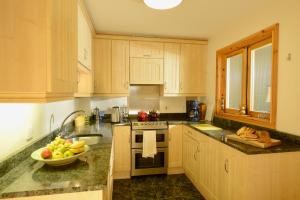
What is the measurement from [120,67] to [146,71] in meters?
0.44

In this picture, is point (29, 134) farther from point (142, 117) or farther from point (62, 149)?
point (142, 117)

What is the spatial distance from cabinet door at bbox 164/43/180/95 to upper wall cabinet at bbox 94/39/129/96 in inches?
26.3

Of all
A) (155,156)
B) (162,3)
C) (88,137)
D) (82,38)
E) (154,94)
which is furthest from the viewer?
(154,94)

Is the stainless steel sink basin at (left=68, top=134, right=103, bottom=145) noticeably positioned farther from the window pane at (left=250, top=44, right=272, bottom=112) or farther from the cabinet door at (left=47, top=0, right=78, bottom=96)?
the window pane at (left=250, top=44, right=272, bottom=112)

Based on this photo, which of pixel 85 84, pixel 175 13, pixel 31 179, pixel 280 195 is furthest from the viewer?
pixel 85 84

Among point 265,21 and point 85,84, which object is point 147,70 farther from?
point 265,21

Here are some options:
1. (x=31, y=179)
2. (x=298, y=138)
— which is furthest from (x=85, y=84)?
(x=298, y=138)

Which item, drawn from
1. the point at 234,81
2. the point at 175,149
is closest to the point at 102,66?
the point at 175,149

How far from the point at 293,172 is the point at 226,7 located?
1.76 metres

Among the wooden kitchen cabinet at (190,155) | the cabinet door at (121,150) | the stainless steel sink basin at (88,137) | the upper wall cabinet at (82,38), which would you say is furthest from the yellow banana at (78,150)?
the wooden kitchen cabinet at (190,155)

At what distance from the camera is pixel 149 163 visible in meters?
2.91

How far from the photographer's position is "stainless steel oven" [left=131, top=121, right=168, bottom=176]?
111 inches

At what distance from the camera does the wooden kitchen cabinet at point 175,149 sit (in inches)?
116

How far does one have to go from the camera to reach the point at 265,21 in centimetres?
200
